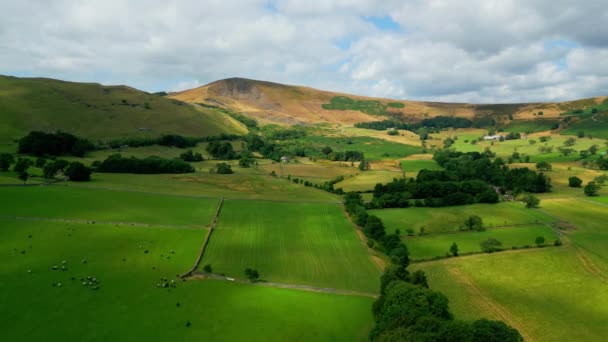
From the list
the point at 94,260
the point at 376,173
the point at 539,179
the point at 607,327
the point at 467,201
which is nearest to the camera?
the point at 607,327

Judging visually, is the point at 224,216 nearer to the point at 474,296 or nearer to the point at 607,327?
the point at 474,296

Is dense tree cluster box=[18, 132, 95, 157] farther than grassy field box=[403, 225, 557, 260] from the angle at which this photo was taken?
Yes

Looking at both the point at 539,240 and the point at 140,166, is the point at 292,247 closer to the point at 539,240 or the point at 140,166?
the point at 539,240

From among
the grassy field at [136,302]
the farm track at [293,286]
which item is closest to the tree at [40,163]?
the grassy field at [136,302]

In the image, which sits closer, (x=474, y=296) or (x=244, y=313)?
(x=244, y=313)

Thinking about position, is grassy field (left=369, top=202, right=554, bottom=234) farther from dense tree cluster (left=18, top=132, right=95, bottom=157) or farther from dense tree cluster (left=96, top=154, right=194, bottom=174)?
dense tree cluster (left=18, top=132, right=95, bottom=157)

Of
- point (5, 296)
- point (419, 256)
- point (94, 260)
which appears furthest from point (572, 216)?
point (5, 296)

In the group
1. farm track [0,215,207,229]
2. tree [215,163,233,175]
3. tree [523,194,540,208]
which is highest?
tree [215,163,233,175]

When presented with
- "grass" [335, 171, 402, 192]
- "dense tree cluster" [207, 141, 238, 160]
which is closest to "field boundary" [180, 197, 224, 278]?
"grass" [335, 171, 402, 192]
